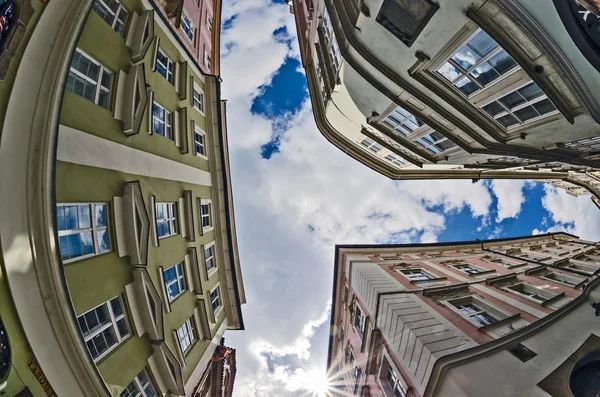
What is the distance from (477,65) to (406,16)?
133 inches

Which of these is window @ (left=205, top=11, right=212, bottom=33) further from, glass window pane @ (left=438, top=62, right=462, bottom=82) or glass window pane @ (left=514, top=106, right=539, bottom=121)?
glass window pane @ (left=514, top=106, right=539, bottom=121)

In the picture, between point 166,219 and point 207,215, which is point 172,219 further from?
point 207,215

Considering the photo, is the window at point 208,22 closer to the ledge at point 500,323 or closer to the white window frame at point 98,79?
the white window frame at point 98,79

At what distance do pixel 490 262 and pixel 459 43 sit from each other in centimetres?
2058

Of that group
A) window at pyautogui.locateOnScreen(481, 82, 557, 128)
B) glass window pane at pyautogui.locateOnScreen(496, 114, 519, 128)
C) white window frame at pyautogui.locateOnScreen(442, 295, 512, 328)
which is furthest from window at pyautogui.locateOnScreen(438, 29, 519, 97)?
white window frame at pyautogui.locateOnScreen(442, 295, 512, 328)

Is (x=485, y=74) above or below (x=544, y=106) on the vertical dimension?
above

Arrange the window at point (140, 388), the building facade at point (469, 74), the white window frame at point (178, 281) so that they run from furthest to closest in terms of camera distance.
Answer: the white window frame at point (178, 281)
the window at point (140, 388)
the building facade at point (469, 74)

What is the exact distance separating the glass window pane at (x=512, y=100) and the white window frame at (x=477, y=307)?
9.61m

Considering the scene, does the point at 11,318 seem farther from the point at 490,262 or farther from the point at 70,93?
the point at 490,262

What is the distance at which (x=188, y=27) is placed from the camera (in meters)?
17.3

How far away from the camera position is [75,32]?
6949mm

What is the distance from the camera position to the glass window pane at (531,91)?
933 cm

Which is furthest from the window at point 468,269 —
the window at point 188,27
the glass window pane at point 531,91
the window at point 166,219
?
the window at point 188,27

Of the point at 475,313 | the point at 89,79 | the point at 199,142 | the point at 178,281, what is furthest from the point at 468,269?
the point at 89,79
